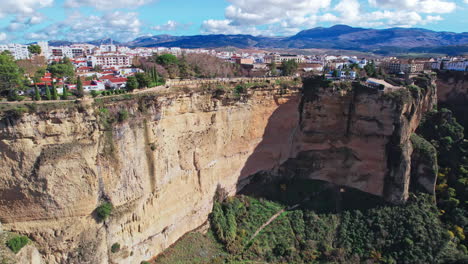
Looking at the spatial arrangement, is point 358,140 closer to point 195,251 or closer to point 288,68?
point 288,68

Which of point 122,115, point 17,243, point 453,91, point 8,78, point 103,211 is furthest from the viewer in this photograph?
point 453,91

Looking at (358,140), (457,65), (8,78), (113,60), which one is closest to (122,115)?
(8,78)

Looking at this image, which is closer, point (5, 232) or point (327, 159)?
point (5, 232)

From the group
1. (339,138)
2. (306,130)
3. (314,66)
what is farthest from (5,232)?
(314,66)

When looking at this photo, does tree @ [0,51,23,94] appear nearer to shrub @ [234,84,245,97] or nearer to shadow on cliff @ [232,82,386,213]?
shrub @ [234,84,245,97]

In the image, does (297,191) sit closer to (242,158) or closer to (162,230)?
(242,158)

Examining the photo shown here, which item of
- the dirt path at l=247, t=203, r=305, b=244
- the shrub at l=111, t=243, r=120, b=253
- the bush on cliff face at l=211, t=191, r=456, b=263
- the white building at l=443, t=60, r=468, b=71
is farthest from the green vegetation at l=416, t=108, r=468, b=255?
the shrub at l=111, t=243, r=120, b=253

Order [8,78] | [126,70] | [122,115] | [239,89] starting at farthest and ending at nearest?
1. [126,70]
2. [239,89]
3. [8,78]
4. [122,115]
